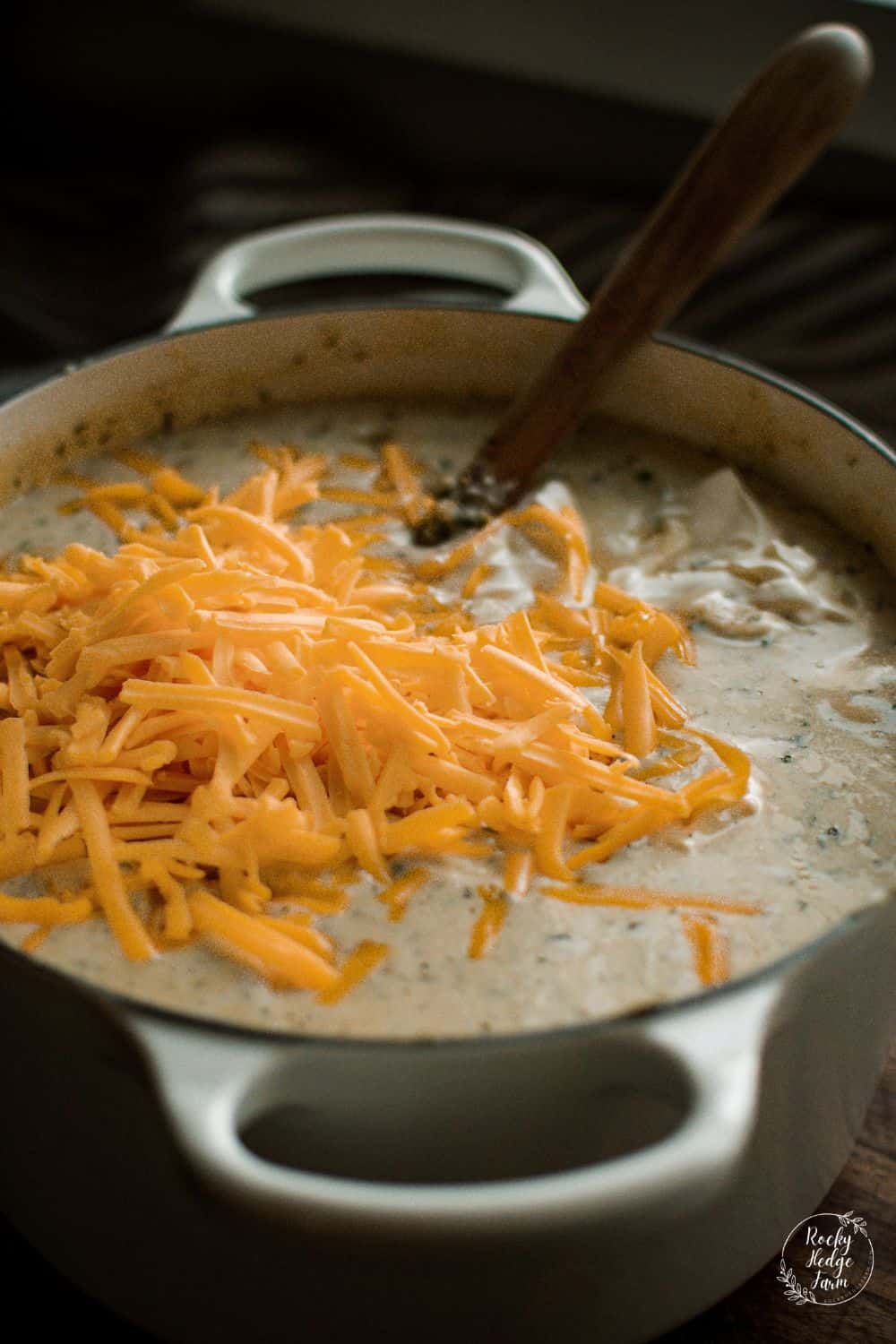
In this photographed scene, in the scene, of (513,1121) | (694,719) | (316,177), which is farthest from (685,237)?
(316,177)

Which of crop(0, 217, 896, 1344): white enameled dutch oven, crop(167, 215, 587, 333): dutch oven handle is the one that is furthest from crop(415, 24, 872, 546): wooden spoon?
crop(0, 217, 896, 1344): white enameled dutch oven

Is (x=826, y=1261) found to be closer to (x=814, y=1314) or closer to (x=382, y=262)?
(x=814, y=1314)

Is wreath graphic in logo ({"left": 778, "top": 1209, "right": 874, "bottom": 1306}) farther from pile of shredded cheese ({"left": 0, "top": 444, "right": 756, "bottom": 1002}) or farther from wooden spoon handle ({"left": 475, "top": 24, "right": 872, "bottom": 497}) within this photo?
wooden spoon handle ({"left": 475, "top": 24, "right": 872, "bottom": 497})

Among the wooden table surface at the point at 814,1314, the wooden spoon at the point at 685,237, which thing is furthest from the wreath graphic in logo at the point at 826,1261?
the wooden spoon at the point at 685,237

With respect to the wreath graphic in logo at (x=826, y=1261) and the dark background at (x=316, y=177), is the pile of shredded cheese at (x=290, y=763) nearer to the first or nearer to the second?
the wreath graphic in logo at (x=826, y=1261)

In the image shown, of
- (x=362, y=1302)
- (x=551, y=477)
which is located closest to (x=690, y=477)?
(x=551, y=477)

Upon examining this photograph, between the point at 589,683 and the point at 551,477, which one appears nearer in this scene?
the point at 589,683

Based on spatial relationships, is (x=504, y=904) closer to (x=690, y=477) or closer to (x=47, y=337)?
(x=690, y=477)
